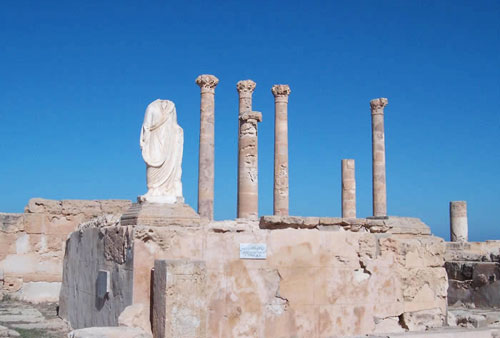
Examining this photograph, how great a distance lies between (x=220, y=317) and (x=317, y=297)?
4.28 ft

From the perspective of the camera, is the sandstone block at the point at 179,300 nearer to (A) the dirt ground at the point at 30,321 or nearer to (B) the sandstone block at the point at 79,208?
(A) the dirt ground at the point at 30,321

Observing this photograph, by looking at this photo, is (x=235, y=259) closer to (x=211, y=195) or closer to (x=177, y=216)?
(x=177, y=216)

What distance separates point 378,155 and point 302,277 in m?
17.0

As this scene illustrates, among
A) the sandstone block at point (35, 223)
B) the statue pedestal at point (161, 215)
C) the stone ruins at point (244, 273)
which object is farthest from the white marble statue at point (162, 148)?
the sandstone block at point (35, 223)

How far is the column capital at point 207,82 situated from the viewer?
66.8 ft

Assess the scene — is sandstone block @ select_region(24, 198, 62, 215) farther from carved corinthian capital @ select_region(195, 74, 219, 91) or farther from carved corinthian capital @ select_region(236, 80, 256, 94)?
carved corinthian capital @ select_region(236, 80, 256, 94)

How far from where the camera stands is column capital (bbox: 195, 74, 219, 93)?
2038 centimetres

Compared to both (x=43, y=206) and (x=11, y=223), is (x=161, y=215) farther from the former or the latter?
(x=11, y=223)

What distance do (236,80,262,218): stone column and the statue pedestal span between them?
841 cm

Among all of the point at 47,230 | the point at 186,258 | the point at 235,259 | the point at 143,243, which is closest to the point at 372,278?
the point at 235,259

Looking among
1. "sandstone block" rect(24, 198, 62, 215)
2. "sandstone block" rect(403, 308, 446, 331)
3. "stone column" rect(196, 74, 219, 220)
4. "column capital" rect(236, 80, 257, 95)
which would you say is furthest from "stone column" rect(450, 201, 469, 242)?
"sandstone block" rect(24, 198, 62, 215)

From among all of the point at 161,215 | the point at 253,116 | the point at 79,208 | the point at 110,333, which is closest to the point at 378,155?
the point at 253,116

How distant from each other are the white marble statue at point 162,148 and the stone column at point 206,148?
11732mm

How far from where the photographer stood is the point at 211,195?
19719mm
